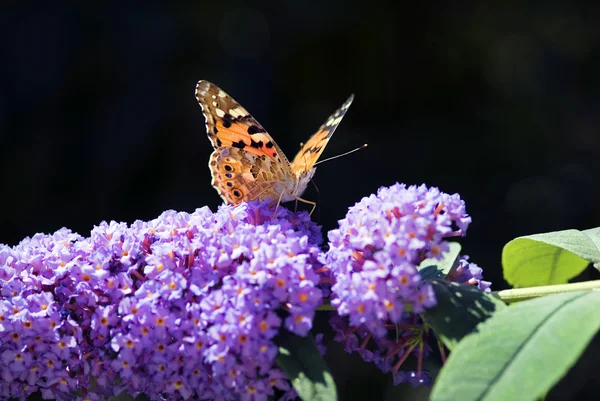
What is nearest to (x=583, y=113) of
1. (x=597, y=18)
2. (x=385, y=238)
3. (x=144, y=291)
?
(x=597, y=18)

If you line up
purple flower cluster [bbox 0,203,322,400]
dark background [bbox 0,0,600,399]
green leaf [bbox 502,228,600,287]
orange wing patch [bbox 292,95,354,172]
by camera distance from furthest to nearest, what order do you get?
dark background [bbox 0,0,600,399] < orange wing patch [bbox 292,95,354,172] < green leaf [bbox 502,228,600,287] < purple flower cluster [bbox 0,203,322,400]

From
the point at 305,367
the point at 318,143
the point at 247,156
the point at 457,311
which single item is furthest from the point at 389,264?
the point at 247,156

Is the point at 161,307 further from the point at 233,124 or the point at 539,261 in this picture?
the point at 539,261

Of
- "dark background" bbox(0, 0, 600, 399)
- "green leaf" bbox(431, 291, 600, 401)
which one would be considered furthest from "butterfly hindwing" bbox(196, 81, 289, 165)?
"dark background" bbox(0, 0, 600, 399)

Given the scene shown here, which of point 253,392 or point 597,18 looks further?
point 597,18

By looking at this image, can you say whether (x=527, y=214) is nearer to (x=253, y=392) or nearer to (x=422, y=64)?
(x=422, y=64)

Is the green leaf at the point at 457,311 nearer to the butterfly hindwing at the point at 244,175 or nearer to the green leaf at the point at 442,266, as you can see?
the green leaf at the point at 442,266

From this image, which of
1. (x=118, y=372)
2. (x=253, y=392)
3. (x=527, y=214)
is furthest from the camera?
(x=527, y=214)

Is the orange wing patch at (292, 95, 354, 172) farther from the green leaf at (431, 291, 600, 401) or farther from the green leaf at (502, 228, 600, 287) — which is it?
the green leaf at (431, 291, 600, 401)

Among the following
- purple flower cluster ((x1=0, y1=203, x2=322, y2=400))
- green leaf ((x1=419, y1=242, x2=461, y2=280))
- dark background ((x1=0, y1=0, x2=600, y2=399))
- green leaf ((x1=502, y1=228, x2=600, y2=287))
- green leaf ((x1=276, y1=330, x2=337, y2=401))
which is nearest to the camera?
green leaf ((x1=276, y1=330, x2=337, y2=401))
